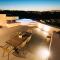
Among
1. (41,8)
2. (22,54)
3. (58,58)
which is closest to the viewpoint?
(58,58)

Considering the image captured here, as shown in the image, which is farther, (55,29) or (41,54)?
(55,29)

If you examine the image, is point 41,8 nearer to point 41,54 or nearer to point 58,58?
point 41,54

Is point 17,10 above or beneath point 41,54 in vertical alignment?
above

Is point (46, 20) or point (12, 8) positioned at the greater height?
point (12, 8)

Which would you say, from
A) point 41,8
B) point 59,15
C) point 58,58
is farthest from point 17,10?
point 58,58

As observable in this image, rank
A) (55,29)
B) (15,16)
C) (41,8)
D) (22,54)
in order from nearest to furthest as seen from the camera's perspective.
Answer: (22,54) < (55,29) < (41,8) < (15,16)

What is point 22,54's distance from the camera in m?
3.98

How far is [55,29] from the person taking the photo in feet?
25.3

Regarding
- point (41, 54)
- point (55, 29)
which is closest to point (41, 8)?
point (55, 29)

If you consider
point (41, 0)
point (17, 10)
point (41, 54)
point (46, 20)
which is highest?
point (41, 0)

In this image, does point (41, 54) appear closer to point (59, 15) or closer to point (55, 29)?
point (55, 29)

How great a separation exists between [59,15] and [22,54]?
5095 millimetres

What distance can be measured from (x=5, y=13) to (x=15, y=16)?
3.45 ft

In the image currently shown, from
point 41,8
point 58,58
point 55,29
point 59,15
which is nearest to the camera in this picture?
point 58,58
